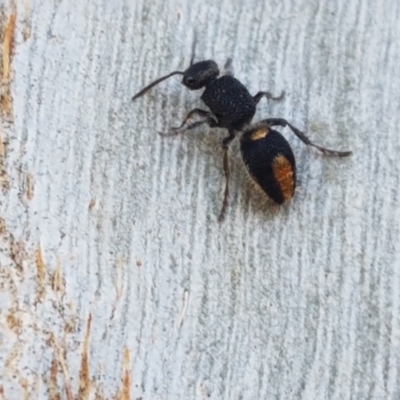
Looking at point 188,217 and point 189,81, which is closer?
point 188,217

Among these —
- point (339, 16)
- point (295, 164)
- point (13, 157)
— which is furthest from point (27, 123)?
point (339, 16)

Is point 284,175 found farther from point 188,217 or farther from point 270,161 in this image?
point 188,217

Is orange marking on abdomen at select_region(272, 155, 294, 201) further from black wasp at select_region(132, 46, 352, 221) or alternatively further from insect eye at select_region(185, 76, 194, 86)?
insect eye at select_region(185, 76, 194, 86)

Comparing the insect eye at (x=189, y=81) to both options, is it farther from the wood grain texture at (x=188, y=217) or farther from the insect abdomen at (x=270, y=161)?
the insect abdomen at (x=270, y=161)

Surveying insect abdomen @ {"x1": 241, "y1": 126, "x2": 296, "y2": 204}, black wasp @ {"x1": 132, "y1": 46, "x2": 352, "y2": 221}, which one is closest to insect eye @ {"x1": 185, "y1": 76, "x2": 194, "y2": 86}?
black wasp @ {"x1": 132, "y1": 46, "x2": 352, "y2": 221}

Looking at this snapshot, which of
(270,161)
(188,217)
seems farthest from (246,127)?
(188,217)

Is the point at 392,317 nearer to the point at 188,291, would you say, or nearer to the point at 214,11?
the point at 188,291
